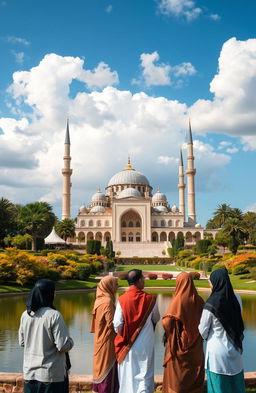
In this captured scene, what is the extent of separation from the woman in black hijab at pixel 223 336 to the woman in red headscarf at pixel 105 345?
1.22m

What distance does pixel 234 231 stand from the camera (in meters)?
36.8

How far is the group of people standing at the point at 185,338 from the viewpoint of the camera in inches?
161

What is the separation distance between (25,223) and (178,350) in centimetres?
4108

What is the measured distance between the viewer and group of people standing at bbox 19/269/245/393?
12.4ft

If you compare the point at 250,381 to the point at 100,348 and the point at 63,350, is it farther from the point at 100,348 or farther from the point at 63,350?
the point at 63,350

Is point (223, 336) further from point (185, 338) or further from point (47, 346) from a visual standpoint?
point (47, 346)

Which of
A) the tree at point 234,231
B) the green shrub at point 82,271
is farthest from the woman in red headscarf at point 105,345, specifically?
the tree at point 234,231

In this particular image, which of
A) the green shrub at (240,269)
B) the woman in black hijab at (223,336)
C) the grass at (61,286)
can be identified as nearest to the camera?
the woman in black hijab at (223,336)

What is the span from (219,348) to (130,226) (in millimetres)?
66455

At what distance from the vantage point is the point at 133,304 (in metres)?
4.34

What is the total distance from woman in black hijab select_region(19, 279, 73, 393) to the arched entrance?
212 feet

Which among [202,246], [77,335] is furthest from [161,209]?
[77,335]

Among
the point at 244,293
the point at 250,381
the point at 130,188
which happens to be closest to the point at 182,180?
the point at 130,188

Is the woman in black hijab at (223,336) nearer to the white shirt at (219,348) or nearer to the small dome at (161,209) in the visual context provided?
the white shirt at (219,348)
